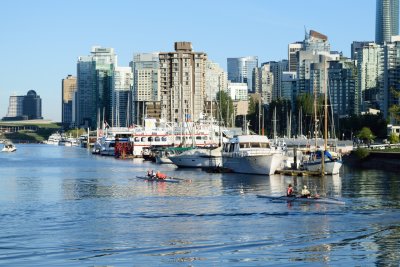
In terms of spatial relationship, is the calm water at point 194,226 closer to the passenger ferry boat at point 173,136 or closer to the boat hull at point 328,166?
the boat hull at point 328,166

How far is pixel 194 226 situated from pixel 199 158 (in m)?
66.6

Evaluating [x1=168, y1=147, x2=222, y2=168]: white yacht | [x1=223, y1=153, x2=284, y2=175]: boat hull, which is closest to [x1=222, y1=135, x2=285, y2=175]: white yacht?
[x1=223, y1=153, x2=284, y2=175]: boat hull

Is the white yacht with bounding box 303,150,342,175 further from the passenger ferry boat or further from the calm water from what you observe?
the passenger ferry boat

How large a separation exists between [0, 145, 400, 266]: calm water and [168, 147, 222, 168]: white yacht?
31.8 meters

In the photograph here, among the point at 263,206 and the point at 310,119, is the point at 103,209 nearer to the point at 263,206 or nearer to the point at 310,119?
the point at 263,206

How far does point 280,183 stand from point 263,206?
74.2 feet

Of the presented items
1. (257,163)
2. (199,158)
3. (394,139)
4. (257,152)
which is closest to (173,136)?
(394,139)

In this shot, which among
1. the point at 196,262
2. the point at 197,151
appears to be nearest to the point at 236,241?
the point at 196,262

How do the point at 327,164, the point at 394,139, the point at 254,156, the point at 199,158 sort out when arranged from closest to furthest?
1. the point at 327,164
2. the point at 254,156
3. the point at 199,158
4. the point at 394,139

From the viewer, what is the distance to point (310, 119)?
19975cm

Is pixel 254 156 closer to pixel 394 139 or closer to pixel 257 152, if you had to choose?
pixel 257 152

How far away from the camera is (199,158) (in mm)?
119688

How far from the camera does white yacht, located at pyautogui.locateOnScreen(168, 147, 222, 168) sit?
382ft

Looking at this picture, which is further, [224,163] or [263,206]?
[224,163]
